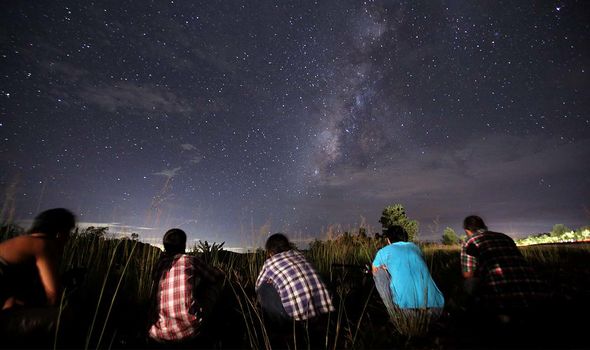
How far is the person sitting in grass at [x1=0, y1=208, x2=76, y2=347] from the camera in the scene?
245 centimetres

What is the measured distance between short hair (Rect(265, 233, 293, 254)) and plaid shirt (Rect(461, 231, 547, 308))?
99.0 inches

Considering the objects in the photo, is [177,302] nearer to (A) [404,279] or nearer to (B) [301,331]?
(B) [301,331]

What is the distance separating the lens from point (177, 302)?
3131 mm

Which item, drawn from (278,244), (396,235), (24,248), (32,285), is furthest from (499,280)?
(24,248)

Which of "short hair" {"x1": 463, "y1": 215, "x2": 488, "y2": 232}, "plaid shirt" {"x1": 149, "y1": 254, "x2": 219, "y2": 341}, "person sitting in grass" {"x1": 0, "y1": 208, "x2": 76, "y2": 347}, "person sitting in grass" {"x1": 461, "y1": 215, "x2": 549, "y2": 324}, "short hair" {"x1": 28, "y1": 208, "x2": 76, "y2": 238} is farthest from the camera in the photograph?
"short hair" {"x1": 463, "y1": 215, "x2": 488, "y2": 232}

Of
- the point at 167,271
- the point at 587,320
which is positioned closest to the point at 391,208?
the point at 587,320

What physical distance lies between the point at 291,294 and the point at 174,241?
1570 millimetres

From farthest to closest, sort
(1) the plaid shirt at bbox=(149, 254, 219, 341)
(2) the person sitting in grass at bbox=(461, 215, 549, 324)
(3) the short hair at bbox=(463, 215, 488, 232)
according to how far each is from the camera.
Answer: (3) the short hair at bbox=(463, 215, 488, 232), (2) the person sitting in grass at bbox=(461, 215, 549, 324), (1) the plaid shirt at bbox=(149, 254, 219, 341)

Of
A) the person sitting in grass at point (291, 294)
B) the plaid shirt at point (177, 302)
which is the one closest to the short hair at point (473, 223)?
the person sitting in grass at point (291, 294)

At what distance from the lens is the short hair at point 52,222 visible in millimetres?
2809

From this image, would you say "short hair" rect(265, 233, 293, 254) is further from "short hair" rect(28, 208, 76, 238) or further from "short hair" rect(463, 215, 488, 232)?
"short hair" rect(463, 215, 488, 232)

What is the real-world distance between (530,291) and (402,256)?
1410 millimetres

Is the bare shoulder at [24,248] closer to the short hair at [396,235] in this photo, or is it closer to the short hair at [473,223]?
the short hair at [396,235]

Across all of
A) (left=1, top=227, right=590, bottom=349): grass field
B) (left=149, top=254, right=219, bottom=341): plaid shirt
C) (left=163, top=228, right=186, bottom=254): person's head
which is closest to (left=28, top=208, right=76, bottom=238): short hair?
(left=1, top=227, right=590, bottom=349): grass field
